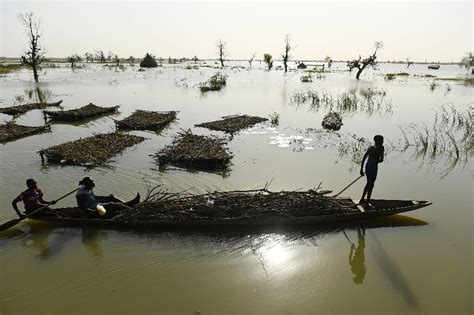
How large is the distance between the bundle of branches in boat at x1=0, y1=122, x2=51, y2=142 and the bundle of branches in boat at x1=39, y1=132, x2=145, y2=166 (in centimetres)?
363

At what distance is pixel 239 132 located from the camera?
17.1 m

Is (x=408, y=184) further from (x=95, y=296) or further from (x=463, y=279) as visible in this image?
(x=95, y=296)

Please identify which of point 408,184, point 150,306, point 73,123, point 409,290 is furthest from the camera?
point 73,123

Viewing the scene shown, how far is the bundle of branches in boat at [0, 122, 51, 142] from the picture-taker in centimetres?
1508

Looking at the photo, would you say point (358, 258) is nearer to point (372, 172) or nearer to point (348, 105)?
point (372, 172)

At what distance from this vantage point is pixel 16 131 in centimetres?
1588

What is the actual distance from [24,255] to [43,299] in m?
1.70

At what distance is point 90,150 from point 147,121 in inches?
208

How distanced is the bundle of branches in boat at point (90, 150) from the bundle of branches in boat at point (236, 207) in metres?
5.25

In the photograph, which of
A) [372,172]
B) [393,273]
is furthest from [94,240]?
[372,172]

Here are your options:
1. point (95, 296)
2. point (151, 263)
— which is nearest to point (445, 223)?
point (151, 263)

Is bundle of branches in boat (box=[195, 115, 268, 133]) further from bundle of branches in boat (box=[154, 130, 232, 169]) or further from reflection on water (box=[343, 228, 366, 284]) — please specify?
reflection on water (box=[343, 228, 366, 284])

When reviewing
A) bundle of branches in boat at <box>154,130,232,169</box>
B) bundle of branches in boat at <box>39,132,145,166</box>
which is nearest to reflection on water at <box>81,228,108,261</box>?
bundle of branches in boat at <box>154,130,232,169</box>

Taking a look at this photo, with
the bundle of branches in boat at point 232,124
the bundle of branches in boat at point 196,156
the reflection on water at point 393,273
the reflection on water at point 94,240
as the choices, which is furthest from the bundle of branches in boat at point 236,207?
the bundle of branches in boat at point 232,124
